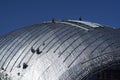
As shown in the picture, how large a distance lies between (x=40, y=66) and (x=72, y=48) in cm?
282

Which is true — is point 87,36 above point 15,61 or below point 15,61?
above

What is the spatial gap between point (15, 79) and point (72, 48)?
4853 mm

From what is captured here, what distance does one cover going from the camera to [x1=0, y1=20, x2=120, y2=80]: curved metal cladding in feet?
80.6

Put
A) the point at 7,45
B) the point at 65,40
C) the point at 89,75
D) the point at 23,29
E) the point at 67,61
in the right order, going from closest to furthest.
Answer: the point at 89,75
the point at 67,61
the point at 65,40
the point at 7,45
the point at 23,29

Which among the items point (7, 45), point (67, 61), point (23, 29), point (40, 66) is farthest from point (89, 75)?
point (23, 29)

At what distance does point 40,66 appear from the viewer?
25875 mm

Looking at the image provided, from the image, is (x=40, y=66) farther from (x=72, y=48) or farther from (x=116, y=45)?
(x=116, y=45)

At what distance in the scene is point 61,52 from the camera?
87.0 feet

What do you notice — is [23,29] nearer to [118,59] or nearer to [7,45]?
[7,45]

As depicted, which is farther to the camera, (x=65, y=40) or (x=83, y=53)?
(x=65, y=40)

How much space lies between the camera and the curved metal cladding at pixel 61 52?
24.6 metres

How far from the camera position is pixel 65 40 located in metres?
28.2

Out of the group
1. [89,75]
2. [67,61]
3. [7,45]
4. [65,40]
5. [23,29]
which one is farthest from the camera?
[23,29]

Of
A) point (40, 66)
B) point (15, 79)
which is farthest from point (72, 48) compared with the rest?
point (15, 79)
